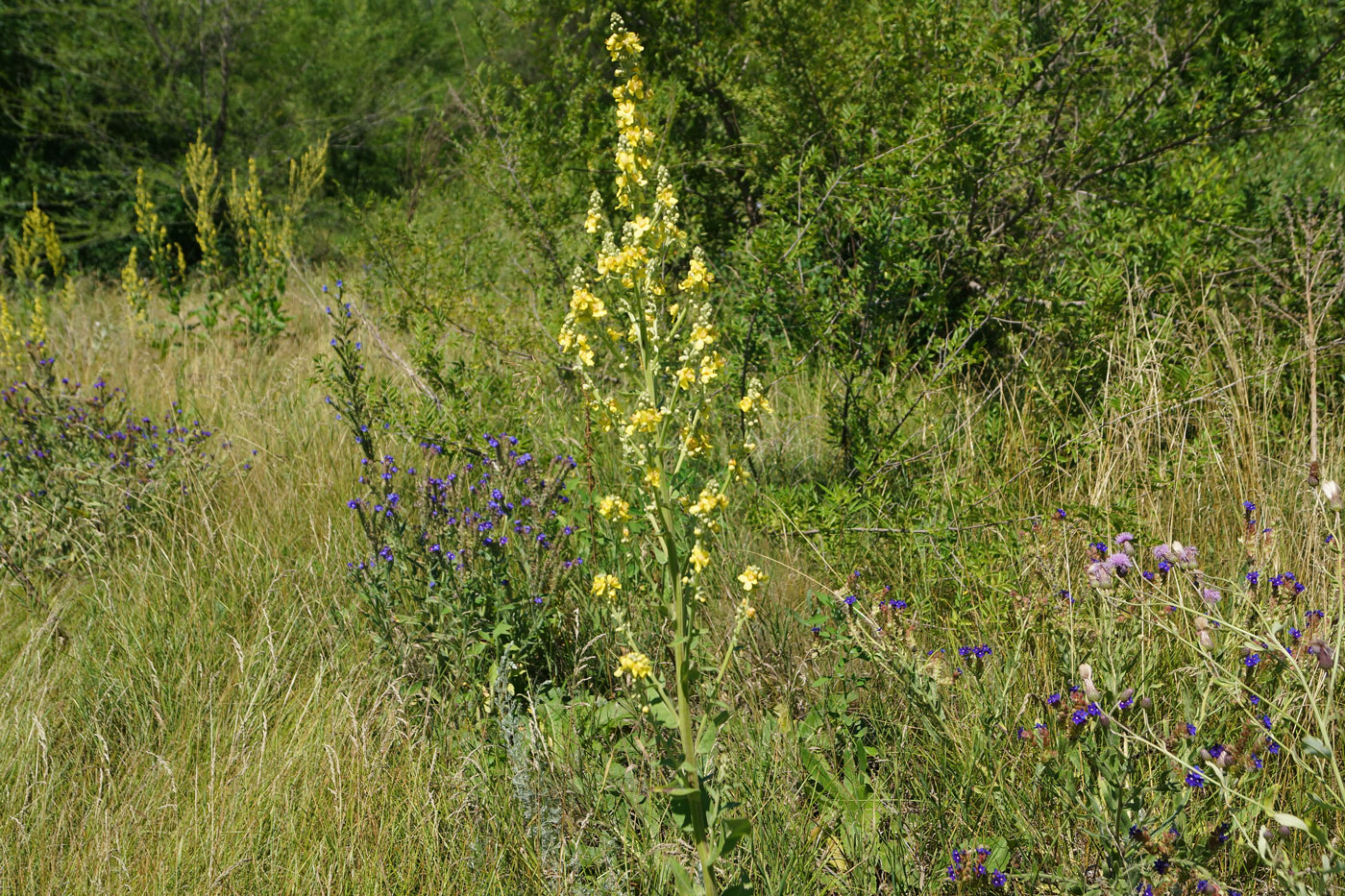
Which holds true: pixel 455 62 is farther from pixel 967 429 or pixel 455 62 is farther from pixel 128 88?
pixel 967 429

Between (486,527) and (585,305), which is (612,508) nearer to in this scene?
(585,305)

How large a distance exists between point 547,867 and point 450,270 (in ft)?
13.4

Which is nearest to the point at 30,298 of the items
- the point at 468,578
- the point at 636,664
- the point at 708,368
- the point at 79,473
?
the point at 79,473

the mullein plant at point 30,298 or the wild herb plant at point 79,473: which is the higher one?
the mullein plant at point 30,298

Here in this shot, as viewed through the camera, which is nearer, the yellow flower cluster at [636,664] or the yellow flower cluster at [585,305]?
the yellow flower cluster at [636,664]

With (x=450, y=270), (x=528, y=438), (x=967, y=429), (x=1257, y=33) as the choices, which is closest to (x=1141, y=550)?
(x=967, y=429)

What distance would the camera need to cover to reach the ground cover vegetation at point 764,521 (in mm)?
1742

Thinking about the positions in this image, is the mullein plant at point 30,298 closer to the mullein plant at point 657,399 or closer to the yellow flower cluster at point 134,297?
the yellow flower cluster at point 134,297

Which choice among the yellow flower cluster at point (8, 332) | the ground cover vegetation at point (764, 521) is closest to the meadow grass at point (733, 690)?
the ground cover vegetation at point (764, 521)

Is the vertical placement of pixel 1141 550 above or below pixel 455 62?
below

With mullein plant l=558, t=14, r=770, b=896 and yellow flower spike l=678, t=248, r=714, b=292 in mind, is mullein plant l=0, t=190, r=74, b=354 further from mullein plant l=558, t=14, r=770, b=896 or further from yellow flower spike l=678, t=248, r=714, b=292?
yellow flower spike l=678, t=248, r=714, b=292

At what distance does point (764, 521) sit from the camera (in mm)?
2812

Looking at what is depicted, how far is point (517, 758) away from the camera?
195 centimetres

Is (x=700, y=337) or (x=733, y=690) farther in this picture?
(x=733, y=690)
